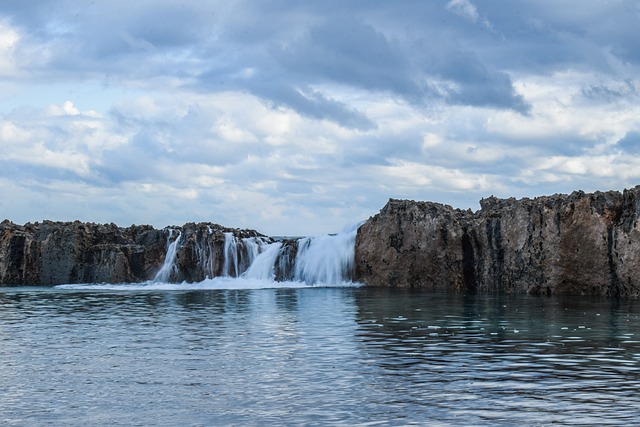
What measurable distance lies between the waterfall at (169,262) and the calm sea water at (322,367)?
42.0m

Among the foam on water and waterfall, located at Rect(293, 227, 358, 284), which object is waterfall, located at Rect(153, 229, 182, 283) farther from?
waterfall, located at Rect(293, 227, 358, 284)

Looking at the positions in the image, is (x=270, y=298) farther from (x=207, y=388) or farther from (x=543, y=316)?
(x=207, y=388)

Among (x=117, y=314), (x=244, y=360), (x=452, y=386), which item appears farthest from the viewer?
(x=117, y=314)

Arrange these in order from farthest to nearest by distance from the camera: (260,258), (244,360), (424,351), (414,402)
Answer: (260,258) → (424,351) → (244,360) → (414,402)

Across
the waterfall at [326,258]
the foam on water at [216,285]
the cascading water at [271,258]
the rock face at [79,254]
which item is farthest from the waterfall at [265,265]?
the rock face at [79,254]

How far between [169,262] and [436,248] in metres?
31.1

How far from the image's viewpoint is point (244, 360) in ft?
82.9

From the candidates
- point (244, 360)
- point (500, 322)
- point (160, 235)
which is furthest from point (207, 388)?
point (160, 235)

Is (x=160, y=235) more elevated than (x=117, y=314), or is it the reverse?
(x=160, y=235)

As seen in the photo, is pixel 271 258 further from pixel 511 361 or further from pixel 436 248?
pixel 511 361

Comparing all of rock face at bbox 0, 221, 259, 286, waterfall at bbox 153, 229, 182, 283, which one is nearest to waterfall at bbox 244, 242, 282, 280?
rock face at bbox 0, 221, 259, 286

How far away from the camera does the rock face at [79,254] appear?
8856 cm

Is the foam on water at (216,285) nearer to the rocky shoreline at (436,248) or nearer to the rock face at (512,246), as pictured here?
the rocky shoreline at (436,248)

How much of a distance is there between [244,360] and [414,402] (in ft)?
27.8
